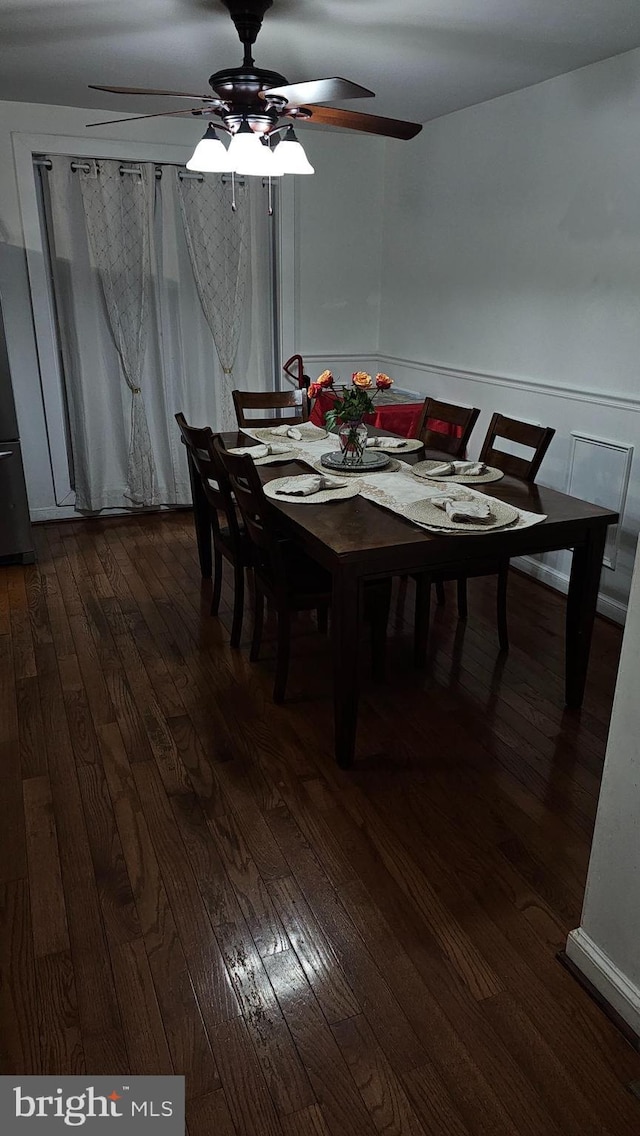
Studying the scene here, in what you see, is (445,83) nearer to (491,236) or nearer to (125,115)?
(491,236)

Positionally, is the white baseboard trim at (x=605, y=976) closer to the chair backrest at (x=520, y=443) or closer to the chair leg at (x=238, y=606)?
the chair backrest at (x=520, y=443)

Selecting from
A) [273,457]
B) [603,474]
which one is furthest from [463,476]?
[603,474]

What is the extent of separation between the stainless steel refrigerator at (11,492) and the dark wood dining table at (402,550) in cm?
214

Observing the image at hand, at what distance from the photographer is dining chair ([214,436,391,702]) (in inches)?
102

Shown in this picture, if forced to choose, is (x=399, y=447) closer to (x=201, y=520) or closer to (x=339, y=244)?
(x=201, y=520)

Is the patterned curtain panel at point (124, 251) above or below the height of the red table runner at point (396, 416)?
above

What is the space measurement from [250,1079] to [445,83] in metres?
4.08

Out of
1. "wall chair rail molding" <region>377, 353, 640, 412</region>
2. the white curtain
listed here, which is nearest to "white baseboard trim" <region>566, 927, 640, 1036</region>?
"wall chair rail molding" <region>377, 353, 640, 412</region>

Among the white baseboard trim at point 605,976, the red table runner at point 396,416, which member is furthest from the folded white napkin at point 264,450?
the white baseboard trim at point 605,976

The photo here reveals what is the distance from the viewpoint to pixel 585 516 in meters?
2.48

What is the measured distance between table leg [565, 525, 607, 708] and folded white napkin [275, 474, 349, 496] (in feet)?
2.98

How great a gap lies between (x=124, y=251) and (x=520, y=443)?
2.91 metres

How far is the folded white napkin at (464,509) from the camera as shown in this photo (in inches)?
93.3

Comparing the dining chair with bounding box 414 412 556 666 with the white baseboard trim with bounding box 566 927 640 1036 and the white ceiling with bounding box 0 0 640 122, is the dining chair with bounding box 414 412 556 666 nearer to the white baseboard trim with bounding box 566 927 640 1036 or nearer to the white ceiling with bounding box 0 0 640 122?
the white baseboard trim with bounding box 566 927 640 1036
